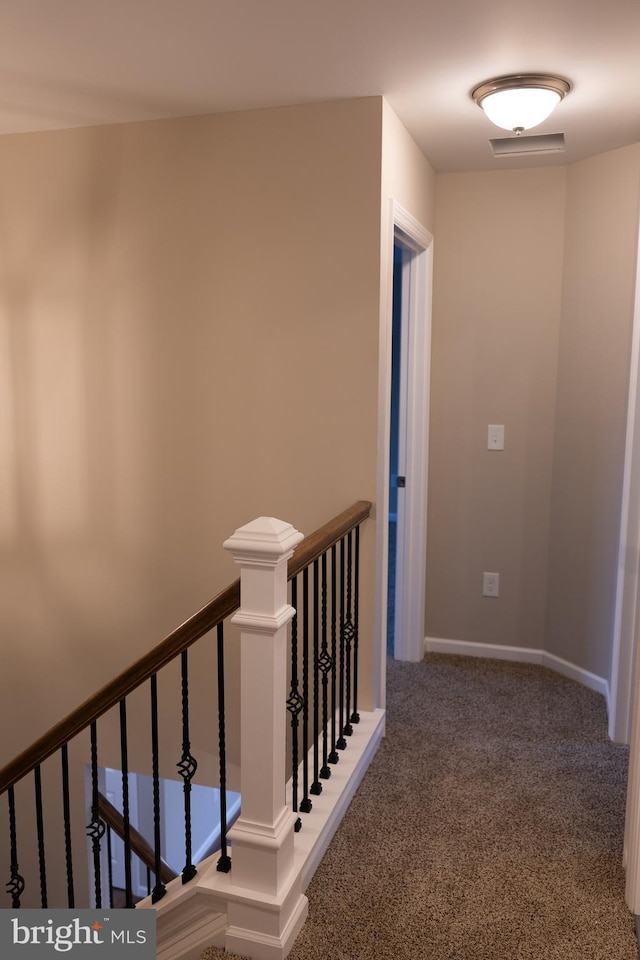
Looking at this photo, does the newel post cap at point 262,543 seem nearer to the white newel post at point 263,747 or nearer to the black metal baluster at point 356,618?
the white newel post at point 263,747

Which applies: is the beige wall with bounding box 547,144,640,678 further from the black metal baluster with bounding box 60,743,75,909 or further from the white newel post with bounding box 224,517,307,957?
the black metal baluster with bounding box 60,743,75,909

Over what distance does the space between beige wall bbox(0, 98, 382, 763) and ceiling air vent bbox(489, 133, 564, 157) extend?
0.74m

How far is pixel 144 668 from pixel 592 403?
7.94ft

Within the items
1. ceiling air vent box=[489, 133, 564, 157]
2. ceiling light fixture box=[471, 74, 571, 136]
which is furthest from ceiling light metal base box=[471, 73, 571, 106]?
ceiling air vent box=[489, 133, 564, 157]

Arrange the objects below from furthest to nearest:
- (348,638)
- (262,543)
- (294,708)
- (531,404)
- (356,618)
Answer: (531,404), (356,618), (348,638), (294,708), (262,543)

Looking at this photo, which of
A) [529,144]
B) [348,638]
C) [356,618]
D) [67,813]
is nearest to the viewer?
[67,813]

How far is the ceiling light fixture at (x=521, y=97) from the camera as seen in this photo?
8.34 ft

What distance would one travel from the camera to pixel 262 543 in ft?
6.16

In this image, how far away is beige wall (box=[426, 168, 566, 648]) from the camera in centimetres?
367

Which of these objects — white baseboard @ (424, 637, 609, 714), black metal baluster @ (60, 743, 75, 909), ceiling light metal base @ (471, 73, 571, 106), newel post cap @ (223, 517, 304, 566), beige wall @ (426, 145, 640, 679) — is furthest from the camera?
white baseboard @ (424, 637, 609, 714)

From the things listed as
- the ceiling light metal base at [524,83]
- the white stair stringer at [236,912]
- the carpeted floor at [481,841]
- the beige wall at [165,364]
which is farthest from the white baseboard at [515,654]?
the ceiling light metal base at [524,83]

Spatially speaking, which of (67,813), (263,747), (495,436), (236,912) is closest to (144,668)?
(263,747)

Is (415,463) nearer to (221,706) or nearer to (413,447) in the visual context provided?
(413,447)

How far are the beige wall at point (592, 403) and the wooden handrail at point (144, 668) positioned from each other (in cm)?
168
